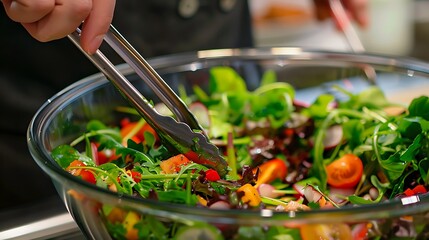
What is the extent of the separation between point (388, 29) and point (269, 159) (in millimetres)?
1834

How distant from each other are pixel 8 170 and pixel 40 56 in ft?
0.59

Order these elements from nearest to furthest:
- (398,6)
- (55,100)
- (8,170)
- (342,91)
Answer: (55,100)
(342,91)
(8,170)
(398,6)

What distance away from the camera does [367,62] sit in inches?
36.0

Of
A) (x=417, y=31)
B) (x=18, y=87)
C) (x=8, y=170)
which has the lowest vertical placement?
(x=417, y=31)

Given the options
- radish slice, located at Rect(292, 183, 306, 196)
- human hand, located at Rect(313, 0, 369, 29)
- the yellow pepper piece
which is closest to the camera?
the yellow pepper piece

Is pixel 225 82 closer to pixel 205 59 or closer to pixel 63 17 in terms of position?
pixel 205 59

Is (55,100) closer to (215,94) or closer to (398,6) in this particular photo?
(215,94)

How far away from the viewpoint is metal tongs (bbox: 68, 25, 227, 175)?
0.64 m

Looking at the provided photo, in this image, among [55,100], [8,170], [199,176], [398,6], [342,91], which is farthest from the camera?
[398,6]

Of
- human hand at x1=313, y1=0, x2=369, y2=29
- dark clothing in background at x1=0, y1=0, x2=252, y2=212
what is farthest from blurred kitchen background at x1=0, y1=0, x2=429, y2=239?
dark clothing in background at x1=0, y1=0, x2=252, y2=212

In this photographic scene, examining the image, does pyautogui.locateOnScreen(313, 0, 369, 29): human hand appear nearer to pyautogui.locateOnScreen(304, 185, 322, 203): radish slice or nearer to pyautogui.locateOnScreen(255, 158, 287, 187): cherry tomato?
pyautogui.locateOnScreen(255, 158, 287, 187): cherry tomato

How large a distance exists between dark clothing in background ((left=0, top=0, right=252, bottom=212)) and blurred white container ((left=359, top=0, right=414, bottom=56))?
149 centimetres

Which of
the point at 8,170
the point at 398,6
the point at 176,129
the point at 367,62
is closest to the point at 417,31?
the point at 398,6

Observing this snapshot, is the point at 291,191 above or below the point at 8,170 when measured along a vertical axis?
above
